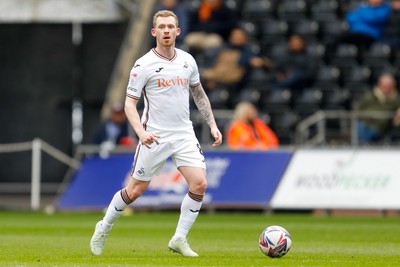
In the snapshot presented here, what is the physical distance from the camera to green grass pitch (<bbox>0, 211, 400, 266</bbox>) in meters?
12.5

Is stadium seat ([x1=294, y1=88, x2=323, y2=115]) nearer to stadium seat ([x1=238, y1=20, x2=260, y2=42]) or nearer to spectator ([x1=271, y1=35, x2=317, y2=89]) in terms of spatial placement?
spectator ([x1=271, y1=35, x2=317, y2=89])

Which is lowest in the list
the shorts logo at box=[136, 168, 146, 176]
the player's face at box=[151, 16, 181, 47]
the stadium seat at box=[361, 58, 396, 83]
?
the stadium seat at box=[361, 58, 396, 83]

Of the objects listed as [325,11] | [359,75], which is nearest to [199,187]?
[359,75]

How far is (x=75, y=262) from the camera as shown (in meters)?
12.2

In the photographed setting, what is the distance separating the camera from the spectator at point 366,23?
26203 millimetres

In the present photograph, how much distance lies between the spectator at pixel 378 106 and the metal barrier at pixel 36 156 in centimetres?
642

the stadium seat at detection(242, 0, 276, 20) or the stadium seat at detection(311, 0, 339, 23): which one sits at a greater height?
the stadium seat at detection(311, 0, 339, 23)

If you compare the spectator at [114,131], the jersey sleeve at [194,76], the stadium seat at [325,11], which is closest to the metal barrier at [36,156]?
the spectator at [114,131]

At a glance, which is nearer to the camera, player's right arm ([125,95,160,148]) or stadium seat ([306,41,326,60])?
player's right arm ([125,95,160,148])

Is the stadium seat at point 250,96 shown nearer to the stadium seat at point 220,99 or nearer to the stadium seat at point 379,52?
the stadium seat at point 220,99

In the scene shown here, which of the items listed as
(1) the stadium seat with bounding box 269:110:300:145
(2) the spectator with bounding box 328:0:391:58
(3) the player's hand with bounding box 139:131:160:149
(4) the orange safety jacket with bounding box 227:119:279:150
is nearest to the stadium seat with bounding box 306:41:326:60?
(2) the spectator with bounding box 328:0:391:58

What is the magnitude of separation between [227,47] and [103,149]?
3.82 meters

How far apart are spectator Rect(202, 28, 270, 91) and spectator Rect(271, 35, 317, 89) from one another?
1.99ft

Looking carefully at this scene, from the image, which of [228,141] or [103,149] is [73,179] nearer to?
[103,149]
